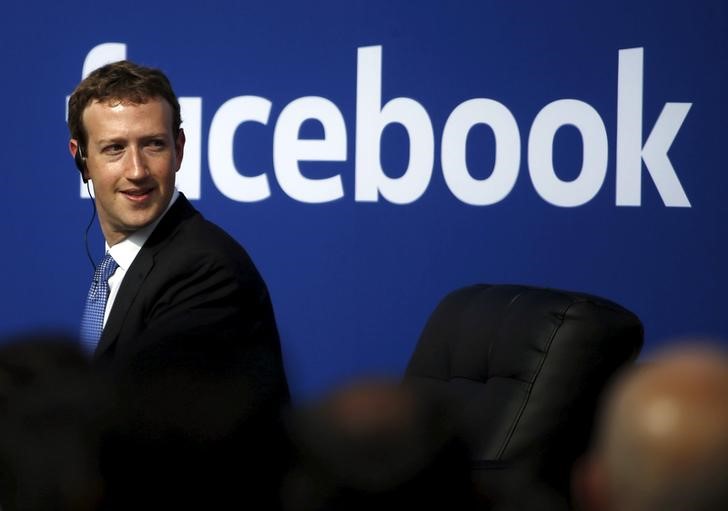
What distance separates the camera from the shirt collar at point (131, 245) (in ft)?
7.80

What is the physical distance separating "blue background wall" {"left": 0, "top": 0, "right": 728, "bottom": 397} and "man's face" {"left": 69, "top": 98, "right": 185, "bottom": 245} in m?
0.87

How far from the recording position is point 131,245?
2.41m

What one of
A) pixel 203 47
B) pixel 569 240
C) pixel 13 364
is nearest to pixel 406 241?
pixel 569 240

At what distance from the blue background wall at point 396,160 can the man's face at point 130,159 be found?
868 mm

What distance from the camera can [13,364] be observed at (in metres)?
0.71

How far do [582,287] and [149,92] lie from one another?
1.52 meters

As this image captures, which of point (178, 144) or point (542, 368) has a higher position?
point (178, 144)

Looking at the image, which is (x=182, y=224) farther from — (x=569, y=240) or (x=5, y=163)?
(x=5, y=163)

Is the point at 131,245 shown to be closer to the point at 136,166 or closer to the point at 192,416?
the point at 136,166

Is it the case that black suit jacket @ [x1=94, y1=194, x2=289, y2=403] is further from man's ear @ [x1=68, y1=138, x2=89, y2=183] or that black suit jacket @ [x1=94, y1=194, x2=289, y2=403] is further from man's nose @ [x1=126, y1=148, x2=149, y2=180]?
man's ear @ [x1=68, y1=138, x2=89, y2=183]

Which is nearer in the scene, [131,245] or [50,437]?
[50,437]

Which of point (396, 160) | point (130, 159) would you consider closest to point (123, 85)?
point (130, 159)

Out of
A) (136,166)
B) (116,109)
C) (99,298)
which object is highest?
(116,109)

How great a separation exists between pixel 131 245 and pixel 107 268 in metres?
0.07
